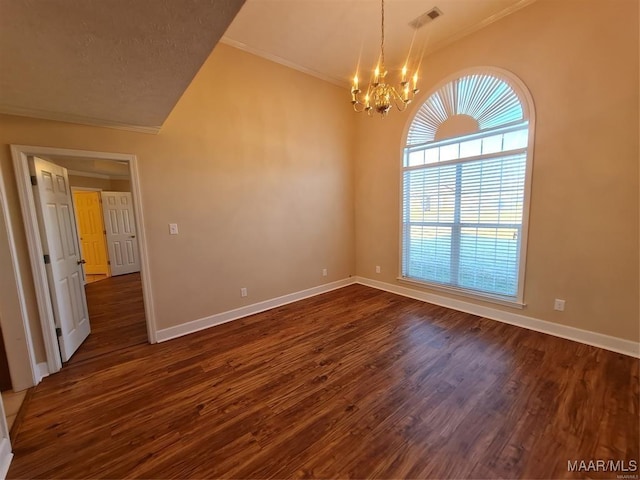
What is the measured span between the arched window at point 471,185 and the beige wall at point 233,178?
4.61 feet

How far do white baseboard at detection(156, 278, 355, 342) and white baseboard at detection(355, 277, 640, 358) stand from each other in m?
1.28

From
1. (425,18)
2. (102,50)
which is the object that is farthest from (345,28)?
(102,50)

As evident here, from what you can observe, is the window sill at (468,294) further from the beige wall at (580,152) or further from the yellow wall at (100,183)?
the yellow wall at (100,183)

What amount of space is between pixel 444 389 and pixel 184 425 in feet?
6.34

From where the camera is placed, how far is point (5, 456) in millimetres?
1491

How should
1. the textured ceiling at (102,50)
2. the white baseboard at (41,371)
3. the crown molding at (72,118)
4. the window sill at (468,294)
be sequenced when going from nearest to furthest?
the textured ceiling at (102,50) → the crown molding at (72,118) → the white baseboard at (41,371) → the window sill at (468,294)

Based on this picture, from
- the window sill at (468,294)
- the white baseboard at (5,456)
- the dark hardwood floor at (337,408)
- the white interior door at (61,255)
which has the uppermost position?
the white interior door at (61,255)

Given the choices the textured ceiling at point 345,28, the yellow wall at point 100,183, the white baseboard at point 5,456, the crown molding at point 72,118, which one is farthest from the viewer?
the yellow wall at point 100,183

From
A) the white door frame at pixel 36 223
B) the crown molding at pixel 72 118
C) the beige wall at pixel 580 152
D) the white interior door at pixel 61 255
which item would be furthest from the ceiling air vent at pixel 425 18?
the white interior door at pixel 61 255

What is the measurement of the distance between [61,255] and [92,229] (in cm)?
460

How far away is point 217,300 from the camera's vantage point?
10.9 ft

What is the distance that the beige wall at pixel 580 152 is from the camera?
7.56 feet

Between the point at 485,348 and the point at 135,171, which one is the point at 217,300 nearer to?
the point at 135,171

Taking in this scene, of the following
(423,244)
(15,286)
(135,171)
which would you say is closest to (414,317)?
(423,244)
